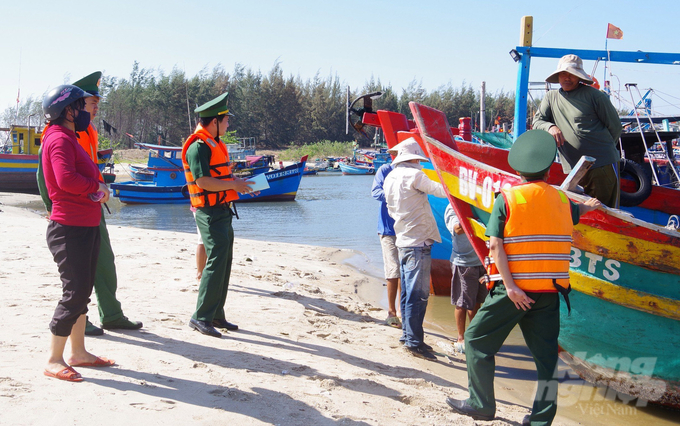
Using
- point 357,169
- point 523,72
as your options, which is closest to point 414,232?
point 523,72

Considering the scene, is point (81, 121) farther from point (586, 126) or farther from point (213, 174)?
point (586, 126)

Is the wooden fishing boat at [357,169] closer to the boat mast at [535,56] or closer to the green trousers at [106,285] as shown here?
the boat mast at [535,56]

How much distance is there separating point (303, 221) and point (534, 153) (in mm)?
15028

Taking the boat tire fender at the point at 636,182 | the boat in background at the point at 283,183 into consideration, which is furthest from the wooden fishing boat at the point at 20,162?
the boat tire fender at the point at 636,182

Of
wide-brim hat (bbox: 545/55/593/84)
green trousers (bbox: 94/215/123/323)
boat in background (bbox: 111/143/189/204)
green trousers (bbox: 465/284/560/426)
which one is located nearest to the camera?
green trousers (bbox: 465/284/560/426)

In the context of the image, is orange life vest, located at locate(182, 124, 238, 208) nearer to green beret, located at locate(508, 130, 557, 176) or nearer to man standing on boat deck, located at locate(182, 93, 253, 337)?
man standing on boat deck, located at locate(182, 93, 253, 337)

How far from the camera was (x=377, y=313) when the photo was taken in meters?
5.80

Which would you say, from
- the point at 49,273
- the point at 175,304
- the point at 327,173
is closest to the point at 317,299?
the point at 175,304

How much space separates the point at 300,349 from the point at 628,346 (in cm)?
234

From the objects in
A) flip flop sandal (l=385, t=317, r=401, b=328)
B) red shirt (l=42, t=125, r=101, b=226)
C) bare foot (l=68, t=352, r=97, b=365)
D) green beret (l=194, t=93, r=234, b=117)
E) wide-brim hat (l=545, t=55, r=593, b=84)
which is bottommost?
flip flop sandal (l=385, t=317, r=401, b=328)

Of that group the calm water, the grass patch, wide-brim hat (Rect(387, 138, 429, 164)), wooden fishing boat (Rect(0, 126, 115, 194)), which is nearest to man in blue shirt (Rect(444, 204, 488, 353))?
wide-brim hat (Rect(387, 138, 429, 164))

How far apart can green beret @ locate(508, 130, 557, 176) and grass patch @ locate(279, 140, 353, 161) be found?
172ft

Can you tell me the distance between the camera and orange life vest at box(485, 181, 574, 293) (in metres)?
2.62

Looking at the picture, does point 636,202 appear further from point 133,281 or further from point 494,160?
point 133,281
